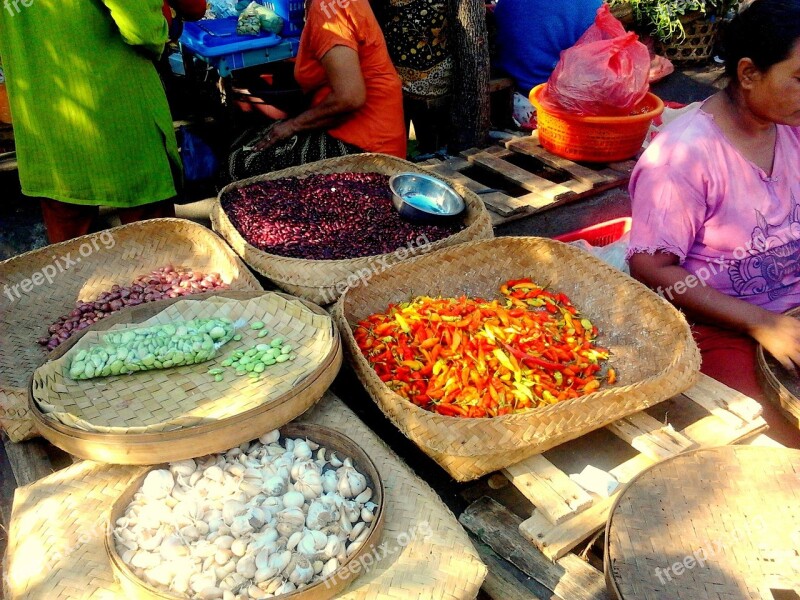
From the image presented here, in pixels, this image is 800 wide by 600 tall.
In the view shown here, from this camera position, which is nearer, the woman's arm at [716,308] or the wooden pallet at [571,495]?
the wooden pallet at [571,495]

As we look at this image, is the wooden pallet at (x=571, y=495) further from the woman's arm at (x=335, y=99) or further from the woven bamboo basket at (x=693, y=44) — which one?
the woven bamboo basket at (x=693, y=44)

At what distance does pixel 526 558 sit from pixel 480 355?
632 mm

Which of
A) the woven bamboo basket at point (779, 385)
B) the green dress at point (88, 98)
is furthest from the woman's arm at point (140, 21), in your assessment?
the woven bamboo basket at point (779, 385)

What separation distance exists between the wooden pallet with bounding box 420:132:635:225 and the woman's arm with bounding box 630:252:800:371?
1.07 m

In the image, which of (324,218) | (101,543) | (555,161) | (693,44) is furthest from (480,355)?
(693,44)

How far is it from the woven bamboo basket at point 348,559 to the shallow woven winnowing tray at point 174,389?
0.15 m

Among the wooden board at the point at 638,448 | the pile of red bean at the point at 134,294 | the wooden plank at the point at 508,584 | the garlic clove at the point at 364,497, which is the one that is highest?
the pile of red bean at the point at 134,294

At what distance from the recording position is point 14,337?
7.97 ft

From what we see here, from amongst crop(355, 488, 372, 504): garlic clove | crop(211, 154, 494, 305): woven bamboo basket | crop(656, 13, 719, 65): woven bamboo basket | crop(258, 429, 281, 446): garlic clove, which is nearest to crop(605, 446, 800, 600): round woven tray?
crop(355, 488, 372, 504): garlic clove

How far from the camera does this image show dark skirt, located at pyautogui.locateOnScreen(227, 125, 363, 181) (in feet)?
12.2

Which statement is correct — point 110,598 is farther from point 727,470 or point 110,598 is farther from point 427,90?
point 427,90

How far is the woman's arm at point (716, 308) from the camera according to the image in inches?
85.7

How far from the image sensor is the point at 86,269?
272cm

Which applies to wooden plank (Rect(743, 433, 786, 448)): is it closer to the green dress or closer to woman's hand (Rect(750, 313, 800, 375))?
woman's hand (Rect(750, 313, 800, 375))
